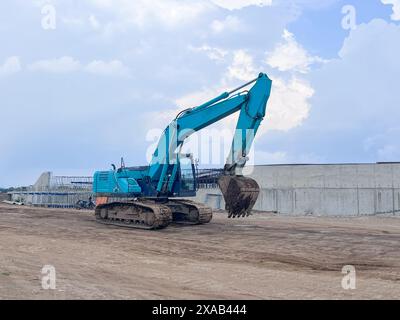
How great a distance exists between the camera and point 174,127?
65.3 feet

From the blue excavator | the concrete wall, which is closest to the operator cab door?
the blue excavator

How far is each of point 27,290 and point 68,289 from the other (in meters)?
0.66

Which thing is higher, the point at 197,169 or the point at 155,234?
the point at 197,169

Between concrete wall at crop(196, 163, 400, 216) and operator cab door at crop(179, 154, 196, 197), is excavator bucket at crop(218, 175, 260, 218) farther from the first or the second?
concrete wall at crop(196, 163, 400, 216)

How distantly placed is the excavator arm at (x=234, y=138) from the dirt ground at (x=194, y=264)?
1607 mm

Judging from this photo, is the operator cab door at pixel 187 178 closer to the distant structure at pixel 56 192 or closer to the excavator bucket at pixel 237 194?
the excavator bucket at pixel 237 194

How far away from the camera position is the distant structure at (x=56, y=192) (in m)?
43.3

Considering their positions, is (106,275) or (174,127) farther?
(174,127)

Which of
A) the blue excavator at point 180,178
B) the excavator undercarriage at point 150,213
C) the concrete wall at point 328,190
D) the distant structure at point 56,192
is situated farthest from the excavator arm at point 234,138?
the distant structure at point 56,192

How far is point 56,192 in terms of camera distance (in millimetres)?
44781

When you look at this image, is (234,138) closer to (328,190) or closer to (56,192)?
(328,190)
